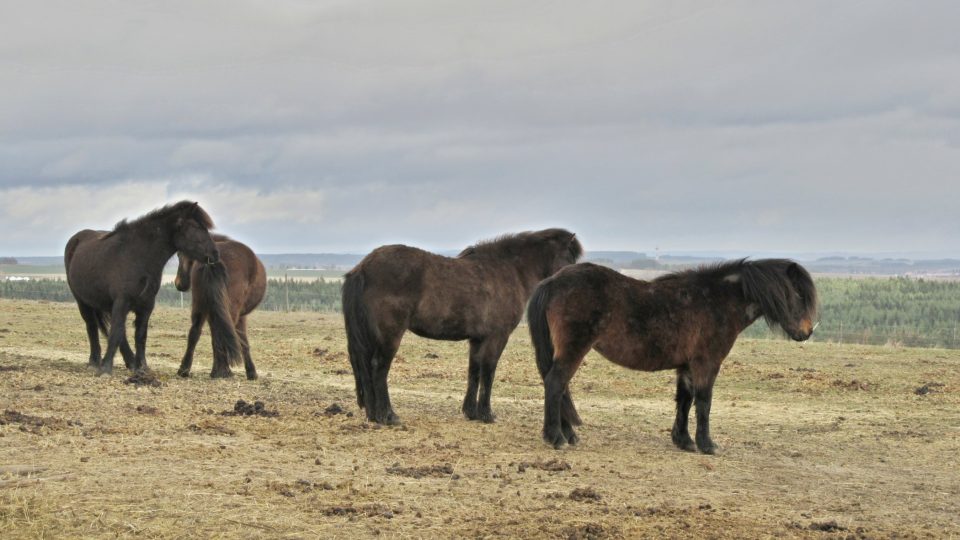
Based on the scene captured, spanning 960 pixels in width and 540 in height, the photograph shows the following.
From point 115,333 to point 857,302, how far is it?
46.6 meters

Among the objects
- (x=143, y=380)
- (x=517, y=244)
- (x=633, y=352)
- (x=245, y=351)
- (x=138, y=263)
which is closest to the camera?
(x=633, y=352)

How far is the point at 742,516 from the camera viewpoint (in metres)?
7.75

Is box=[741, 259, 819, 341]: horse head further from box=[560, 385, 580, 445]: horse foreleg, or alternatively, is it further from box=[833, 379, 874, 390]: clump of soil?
box=[833, 379, 874, 390]: clump of soil

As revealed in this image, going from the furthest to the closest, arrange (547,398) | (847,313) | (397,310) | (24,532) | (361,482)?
(847,313), (397,310), (547,398), (361,482), (24,532)

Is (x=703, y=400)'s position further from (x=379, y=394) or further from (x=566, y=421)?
(x=379, y=394)

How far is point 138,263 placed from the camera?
1504cm

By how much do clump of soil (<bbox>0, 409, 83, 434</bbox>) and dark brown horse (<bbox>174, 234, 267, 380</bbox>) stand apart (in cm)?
479

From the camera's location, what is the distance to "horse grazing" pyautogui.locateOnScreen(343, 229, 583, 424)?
35.9ft

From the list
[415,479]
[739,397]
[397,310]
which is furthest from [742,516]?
[739,397]

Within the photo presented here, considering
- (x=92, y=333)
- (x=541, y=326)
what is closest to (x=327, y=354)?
(x=92, y=333)

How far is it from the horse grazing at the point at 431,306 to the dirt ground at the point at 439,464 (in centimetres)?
57

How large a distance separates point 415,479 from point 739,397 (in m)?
9.35

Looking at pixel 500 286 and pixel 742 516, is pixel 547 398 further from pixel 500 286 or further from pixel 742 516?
pixel 742 516

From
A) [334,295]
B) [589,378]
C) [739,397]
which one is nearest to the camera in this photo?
[739,397]
